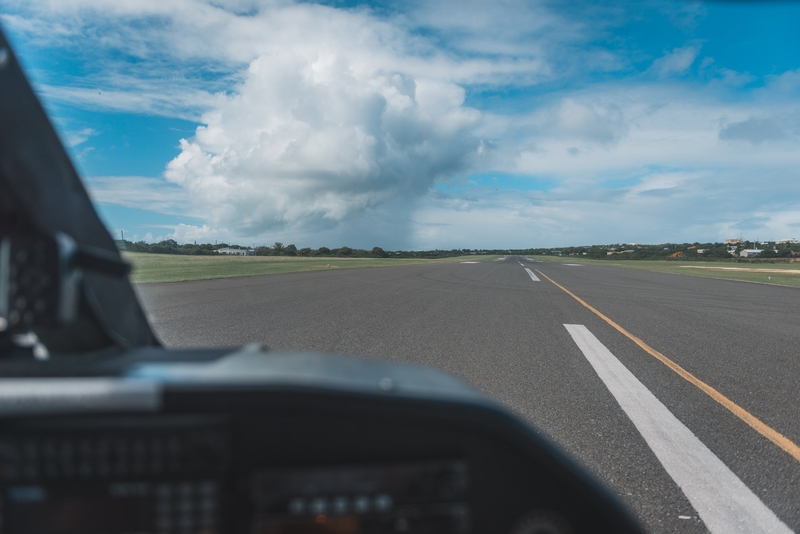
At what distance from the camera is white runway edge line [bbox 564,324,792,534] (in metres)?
2.73

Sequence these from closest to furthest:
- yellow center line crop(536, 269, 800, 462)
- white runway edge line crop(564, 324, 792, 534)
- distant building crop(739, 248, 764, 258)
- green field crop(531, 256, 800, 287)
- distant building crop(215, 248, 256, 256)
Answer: distant building crop(215, 248, 256, 256), white runway edge line crop(564, 324, 792, 534), yellow center line crop(536, 269, 800, 462), green field crop(531, 256, 800, 287), distant building crop(739, 248, 764, 258)

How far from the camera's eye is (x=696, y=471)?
133 inches

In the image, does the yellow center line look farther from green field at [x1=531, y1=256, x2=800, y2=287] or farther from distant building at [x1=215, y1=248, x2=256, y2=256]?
green field at [x1=531, y1=256, x2=800, y2=287]

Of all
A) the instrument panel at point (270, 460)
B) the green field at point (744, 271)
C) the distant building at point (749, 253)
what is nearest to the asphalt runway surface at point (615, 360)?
the instrument panel at point (270, 460)

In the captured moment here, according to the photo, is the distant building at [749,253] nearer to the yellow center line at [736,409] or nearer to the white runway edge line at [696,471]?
the yellow center line at [736,409]

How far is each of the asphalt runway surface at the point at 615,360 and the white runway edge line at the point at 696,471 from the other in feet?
0.04

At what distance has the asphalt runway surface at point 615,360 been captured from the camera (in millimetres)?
3199

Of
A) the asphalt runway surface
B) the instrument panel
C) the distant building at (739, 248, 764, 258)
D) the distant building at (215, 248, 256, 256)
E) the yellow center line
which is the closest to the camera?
the instrument panel

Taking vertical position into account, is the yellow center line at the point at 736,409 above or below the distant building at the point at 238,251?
below

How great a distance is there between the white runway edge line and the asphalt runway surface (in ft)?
0.04

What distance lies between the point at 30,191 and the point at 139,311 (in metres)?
0.51

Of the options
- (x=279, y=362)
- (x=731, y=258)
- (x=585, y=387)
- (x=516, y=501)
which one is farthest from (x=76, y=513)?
(x=731, y=258)

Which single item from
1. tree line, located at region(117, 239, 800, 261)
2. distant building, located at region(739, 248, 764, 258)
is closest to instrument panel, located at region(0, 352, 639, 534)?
tree line, located at region(117, 239, 800, 261)

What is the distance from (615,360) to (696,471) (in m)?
3.65
